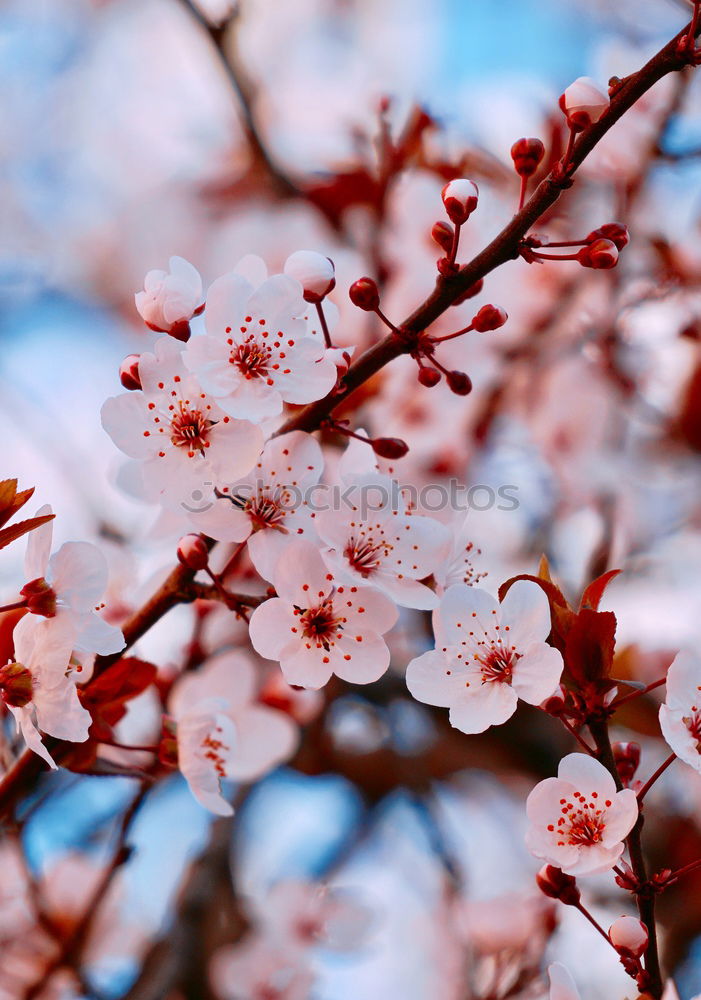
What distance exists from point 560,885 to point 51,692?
1.68 feet

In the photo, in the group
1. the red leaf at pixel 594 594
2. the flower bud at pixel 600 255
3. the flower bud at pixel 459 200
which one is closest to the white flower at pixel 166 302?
the flower bud at pixel 459 200

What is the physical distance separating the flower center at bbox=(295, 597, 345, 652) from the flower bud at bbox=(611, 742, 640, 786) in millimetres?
307

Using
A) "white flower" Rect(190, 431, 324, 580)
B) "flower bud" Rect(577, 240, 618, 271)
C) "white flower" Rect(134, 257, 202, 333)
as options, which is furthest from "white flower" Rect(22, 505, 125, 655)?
"flower bud" Rect(577, 240, 618, 271)

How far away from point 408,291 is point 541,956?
1.55 meters

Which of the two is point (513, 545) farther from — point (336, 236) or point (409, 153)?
point (409, 153)

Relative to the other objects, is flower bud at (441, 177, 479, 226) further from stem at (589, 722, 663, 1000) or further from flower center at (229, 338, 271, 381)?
stem at (589, 722, 663, 1000)

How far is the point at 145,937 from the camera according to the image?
266cm

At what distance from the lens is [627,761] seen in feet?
3.18

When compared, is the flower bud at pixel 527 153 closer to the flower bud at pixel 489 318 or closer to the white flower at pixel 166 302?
the flower bud at pixel 489 318

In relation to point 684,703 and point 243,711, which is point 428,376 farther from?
point 243,711

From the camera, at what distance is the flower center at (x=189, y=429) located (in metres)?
0.97

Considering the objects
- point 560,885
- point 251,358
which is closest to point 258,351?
point 251,358

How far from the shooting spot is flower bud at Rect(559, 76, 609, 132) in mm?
856

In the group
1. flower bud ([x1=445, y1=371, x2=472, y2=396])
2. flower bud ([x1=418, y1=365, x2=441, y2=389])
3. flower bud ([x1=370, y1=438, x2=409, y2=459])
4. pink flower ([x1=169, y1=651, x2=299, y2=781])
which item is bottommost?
pink flower ([x1=169, y1=651, x2=299, y2=781])
